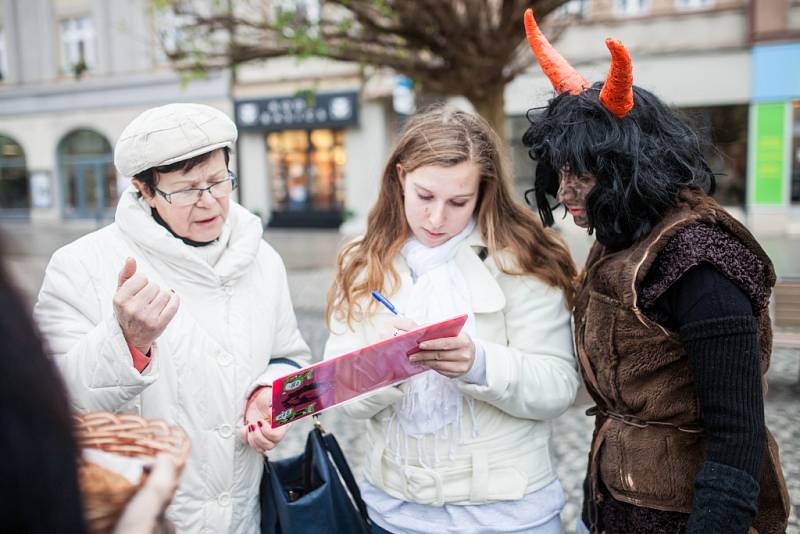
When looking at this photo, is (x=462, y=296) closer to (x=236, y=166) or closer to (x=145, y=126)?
(x=145, y=126)

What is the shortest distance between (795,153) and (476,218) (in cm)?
1337

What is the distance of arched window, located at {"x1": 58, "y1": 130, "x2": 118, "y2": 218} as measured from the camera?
18922mm

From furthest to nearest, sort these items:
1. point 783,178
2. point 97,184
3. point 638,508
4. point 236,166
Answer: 1. point 97,184
2. point 236,166
3. point 783,178
4. point 638,508

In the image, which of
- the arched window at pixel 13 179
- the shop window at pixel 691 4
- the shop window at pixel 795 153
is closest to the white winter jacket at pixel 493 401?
the shop window at pixel 795 153

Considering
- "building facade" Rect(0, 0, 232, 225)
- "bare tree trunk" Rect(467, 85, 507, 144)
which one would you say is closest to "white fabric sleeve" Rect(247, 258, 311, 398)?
"bare tree trunk" Rect(467, 85, 507, 144)

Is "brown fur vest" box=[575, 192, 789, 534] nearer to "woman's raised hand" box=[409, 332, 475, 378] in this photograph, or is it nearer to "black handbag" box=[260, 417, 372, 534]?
"woman's raised hand" box=[409, 332, 475, 378]

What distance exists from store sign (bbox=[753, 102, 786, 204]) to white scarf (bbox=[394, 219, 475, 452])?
13.1 metres

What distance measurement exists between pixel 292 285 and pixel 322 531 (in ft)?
28.2

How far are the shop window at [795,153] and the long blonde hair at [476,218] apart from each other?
1315 centimetres

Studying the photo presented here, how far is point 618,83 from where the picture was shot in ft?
4.74

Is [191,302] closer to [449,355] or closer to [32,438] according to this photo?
[449,355]

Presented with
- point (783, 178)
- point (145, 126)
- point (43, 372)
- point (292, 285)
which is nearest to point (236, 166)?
point (292, 285)

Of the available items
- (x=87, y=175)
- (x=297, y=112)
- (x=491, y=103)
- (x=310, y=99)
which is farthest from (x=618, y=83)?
(x=87, y=175)

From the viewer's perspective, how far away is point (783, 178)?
41.9 feet
